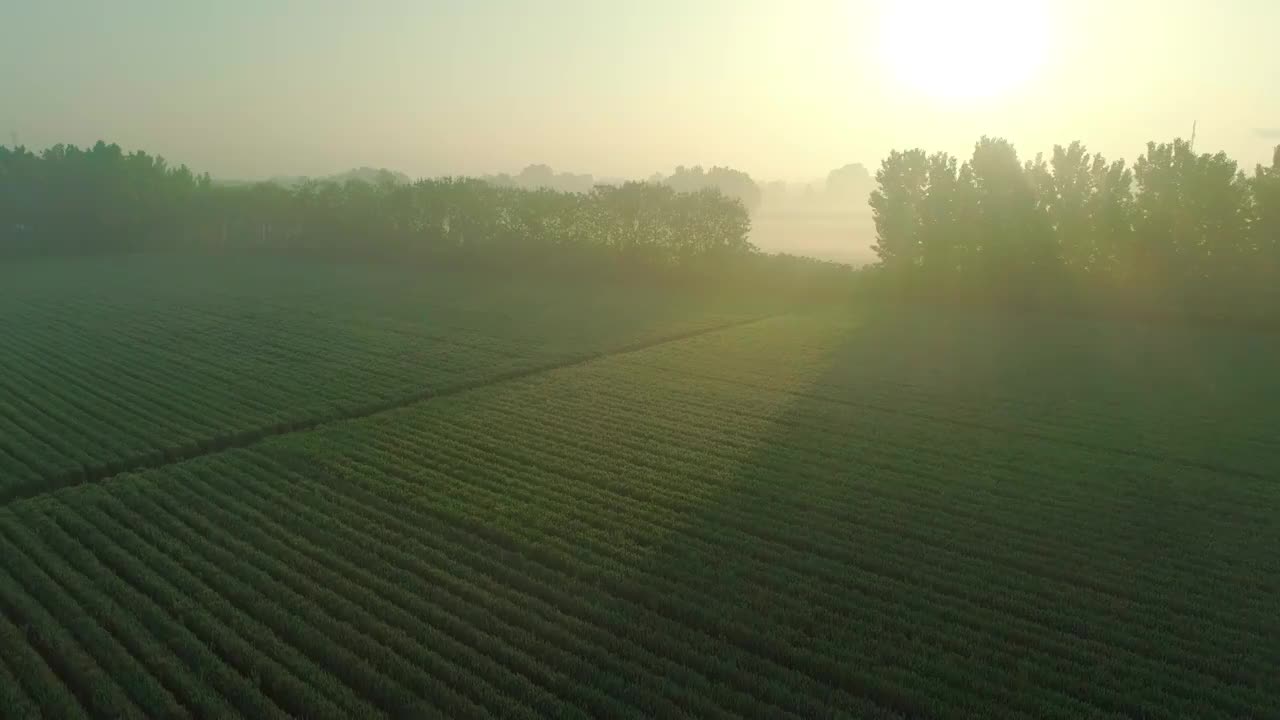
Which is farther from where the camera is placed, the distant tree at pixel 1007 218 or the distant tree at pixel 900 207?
the distant tree at pixel 900 207

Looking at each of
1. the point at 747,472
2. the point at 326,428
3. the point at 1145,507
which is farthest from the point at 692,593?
the point at 326,428

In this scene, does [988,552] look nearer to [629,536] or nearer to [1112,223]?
[629,536]

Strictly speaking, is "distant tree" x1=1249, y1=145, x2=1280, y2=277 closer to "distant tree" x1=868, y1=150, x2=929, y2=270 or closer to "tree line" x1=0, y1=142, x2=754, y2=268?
"distant tree" x1=868, y1=150, x2=929, y2=270

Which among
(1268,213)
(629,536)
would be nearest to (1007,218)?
(1268,213)

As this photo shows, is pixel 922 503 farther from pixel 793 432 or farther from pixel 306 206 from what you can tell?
pixel 306 206

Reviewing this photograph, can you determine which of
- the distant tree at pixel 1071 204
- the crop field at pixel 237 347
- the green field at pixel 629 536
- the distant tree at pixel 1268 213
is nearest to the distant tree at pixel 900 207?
the distant tree at pixel 1071 204

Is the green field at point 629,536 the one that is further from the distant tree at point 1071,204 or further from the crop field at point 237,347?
the distant tree at point 1071,204
